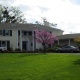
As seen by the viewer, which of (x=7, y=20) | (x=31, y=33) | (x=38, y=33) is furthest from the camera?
(x=7, y=20)

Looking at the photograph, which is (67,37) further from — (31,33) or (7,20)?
(7,20)

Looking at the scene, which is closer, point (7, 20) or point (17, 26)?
point (17, 26)

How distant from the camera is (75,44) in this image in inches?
2382

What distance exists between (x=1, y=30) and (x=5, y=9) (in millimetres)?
32327

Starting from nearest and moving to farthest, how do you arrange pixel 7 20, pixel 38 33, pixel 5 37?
pixel 38 33 → pixel 5 37 → pixel 7 20

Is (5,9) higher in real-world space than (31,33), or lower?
higher

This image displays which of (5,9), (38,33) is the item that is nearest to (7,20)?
(5,9)

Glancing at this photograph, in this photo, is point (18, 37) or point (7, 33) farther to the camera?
point (18, 37)

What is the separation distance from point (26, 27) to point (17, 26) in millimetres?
2200

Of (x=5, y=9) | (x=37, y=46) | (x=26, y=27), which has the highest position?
→ (x=5, y=9)

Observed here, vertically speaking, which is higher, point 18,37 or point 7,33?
point 7,33

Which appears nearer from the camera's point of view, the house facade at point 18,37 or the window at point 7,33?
the house facade at point 18,37

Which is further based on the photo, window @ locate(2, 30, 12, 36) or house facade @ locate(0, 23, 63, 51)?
window @ locate(2, 30, 12, 36)

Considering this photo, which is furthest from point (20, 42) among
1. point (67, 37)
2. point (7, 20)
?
point (7, 20)
